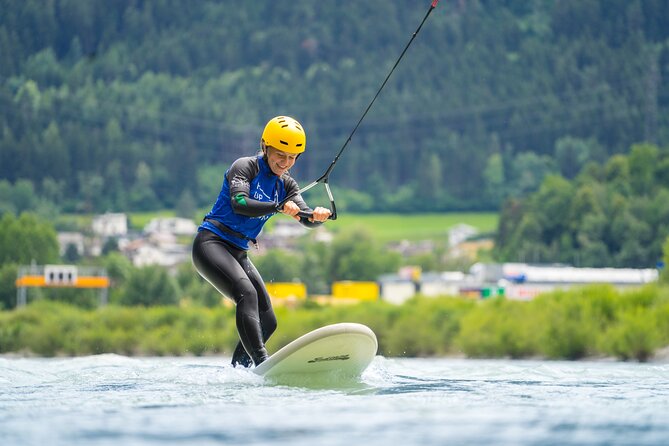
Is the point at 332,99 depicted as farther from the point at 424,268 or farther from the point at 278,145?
the point at 278,145

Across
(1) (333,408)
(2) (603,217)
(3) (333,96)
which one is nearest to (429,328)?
(1) (333,408)

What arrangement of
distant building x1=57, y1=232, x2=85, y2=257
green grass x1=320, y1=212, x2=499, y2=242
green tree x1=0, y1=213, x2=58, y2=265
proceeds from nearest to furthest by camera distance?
green tree x1=0, y1=213, x2=58, y2=265 → distant building x1=57, y1=232, x2=85, y2=257 → green grass x1=320, y1=212, x2=499, y2=242

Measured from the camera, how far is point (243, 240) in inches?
433

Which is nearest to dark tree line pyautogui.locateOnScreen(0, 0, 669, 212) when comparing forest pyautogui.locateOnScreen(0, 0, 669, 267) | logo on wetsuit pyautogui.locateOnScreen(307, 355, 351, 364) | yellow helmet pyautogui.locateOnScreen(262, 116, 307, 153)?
forest pyautogui.locateOnScreen(0, 0, 669, 267)

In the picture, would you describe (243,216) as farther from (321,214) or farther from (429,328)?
(429,328)

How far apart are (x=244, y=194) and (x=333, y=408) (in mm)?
2572

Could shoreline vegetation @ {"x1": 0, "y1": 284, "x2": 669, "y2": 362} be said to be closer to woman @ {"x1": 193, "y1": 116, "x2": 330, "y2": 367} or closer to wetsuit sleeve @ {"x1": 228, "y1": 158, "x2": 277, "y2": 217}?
woman @ {"x1": 193, "y1": 116, "x2": 330, "y2": 367}

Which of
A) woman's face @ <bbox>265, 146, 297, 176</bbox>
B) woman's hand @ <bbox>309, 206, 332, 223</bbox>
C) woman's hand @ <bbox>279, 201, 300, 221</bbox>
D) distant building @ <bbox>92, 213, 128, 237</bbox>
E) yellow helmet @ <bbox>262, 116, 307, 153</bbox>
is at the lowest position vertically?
woman's hand @ <bbox>309, 206, 332, 223</bbox>

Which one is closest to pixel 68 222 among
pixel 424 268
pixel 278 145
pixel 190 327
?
pixel 424 268

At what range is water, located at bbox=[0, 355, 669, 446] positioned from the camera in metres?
7.06

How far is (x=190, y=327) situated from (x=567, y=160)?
3975 inches

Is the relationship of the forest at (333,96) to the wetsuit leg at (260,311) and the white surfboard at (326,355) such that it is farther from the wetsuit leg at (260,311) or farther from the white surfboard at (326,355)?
the white surfboard at (326,355)

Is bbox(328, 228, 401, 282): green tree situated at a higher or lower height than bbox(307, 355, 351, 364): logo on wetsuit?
higher

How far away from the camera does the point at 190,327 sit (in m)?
38.9
